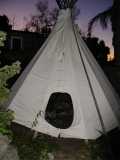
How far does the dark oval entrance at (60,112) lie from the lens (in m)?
8.64

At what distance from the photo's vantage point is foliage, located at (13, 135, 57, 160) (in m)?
6.17

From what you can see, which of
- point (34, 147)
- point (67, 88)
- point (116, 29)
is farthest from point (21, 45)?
point (34, 147)

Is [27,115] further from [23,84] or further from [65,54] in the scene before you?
[65,54]

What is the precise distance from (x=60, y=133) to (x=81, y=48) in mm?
2226

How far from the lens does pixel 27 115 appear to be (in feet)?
24.3

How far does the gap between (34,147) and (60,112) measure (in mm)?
2967

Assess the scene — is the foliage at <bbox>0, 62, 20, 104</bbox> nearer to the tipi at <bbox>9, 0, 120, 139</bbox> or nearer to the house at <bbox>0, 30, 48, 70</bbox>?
the tipi at <bbox>9, 0, 120, 139</bbox>

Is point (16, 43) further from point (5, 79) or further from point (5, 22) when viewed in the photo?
point (5, 79)

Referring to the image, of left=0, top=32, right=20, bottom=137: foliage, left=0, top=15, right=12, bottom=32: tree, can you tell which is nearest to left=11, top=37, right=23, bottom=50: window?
left=0, top=15, right=12, bottom=32: tree

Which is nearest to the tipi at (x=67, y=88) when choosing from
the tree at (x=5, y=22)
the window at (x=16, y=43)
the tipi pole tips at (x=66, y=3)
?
the tipi pole tips at (x=66, y=3)

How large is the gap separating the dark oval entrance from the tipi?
1.19 m

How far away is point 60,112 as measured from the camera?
9.49 meters

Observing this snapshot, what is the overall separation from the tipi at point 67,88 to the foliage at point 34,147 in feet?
1.02

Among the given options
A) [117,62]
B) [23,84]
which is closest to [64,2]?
[23,84]
